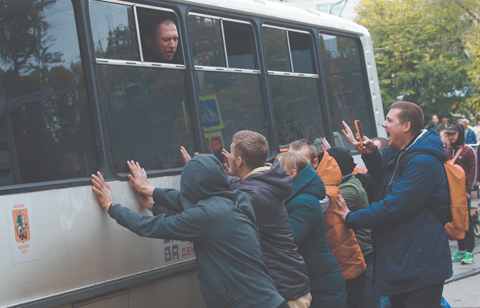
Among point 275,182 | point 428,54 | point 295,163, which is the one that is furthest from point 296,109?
point 428,54

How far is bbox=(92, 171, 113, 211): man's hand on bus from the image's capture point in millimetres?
3248

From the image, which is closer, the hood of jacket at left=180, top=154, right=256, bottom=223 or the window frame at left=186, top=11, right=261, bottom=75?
the hood of jacket at left=180, top=154, right=256, bottom=223

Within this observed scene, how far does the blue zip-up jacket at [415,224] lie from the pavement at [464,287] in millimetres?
2924

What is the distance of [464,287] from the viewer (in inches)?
263

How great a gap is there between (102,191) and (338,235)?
1800 mm

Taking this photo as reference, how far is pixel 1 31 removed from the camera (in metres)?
2.98

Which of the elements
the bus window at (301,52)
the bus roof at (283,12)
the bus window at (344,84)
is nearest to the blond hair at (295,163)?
the bus roof at (283,12)

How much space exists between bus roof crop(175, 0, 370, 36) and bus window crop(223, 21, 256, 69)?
0.44 feet

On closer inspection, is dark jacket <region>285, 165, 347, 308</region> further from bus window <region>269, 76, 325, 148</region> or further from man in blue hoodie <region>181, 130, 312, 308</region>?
bus window <region>269, 76, 325, 148</region>

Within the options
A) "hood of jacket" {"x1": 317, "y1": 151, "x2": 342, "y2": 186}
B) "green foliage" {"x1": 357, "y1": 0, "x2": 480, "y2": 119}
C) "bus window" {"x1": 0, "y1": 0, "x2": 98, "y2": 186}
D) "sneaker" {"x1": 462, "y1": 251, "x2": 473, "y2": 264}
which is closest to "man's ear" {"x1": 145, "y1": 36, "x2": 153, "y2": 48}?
"bus window" {"x1": 0, "y1": 0, "x2": 98, "y2": 186}

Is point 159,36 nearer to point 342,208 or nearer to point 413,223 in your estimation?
point 342,208

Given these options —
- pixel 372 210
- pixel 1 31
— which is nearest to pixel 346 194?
pixel 372 210

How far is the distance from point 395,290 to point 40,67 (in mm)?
2685

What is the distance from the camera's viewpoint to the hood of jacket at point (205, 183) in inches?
110
